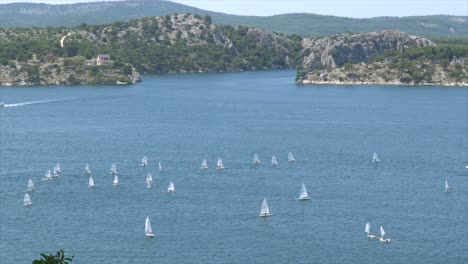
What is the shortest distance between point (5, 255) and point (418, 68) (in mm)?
151358

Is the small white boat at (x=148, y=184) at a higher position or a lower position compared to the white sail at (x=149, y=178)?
lower

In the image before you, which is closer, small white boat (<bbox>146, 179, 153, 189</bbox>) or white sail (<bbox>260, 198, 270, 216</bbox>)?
white sail (<bbox>260, 198, 270, 216</bbox>)

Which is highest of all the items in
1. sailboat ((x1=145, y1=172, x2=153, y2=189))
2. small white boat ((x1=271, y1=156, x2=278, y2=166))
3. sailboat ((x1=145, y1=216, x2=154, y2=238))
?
sailboat ((x1=145, y1=216, x2=154, y2=238))

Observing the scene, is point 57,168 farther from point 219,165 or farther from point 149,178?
point 219,165

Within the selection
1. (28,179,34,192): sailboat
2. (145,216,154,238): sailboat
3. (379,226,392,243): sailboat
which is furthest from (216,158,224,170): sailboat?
(379,226,392,243): sailboat

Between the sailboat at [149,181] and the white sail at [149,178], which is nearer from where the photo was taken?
the sailboat at [149,181]

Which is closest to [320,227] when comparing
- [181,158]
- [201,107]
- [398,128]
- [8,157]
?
[181,158]

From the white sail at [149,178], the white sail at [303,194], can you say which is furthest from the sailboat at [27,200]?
the white sail at [303,194]

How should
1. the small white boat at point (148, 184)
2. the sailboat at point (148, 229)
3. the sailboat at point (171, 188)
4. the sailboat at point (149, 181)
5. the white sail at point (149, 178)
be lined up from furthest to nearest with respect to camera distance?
the white sail at point (149, 178) → the sailboat at point (149, 181) → the small white boat at point (148, 184) → the sailboat at point (171, 188) → the sailboat at point (148, 229)

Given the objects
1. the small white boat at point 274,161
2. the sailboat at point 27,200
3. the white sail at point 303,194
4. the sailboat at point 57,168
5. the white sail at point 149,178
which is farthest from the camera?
the small white boat at point 274,161

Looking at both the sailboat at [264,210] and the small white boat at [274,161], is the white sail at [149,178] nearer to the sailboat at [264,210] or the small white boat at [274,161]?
the small white boat at [274,161]

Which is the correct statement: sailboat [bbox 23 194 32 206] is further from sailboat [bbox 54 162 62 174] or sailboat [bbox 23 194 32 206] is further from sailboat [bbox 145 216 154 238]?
sailboat [bbox 145 216 154 238]

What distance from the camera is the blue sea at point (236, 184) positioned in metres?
56.8

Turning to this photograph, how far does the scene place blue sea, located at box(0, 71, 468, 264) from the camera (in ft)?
186
